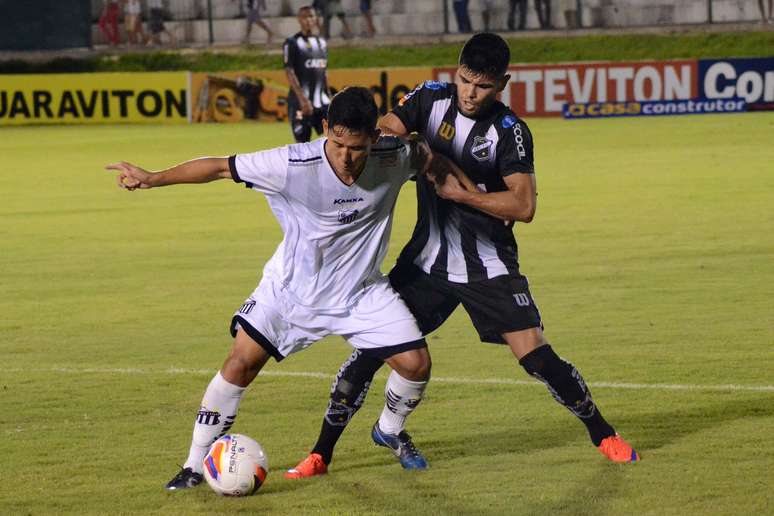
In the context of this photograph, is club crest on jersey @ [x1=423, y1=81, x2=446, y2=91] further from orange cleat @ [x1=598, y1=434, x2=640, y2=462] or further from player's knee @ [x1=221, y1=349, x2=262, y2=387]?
orange cleat @ [x1=598, y1=434, x2=640, y2=462]

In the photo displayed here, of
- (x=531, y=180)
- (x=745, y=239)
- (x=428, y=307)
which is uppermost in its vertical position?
(x=531, y=180)

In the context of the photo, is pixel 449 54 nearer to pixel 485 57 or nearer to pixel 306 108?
pixel 306 108

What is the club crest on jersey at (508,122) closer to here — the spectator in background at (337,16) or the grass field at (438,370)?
the grass field at (438,370)

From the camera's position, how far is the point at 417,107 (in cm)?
616

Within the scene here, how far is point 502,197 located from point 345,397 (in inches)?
42.9

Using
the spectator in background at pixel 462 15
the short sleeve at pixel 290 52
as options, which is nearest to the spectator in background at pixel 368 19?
the spectator in background at pixel 462 15

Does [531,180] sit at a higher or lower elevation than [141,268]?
higher

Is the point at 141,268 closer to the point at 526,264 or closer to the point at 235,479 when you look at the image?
the point at 526,264

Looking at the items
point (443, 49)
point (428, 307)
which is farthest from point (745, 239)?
point (443, 49)

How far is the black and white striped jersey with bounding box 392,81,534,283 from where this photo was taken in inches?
238

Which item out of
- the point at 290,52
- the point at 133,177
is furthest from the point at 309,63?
the point at 133,177

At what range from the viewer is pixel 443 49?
115ft

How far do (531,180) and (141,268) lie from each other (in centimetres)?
667

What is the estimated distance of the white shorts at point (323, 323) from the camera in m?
5.76
